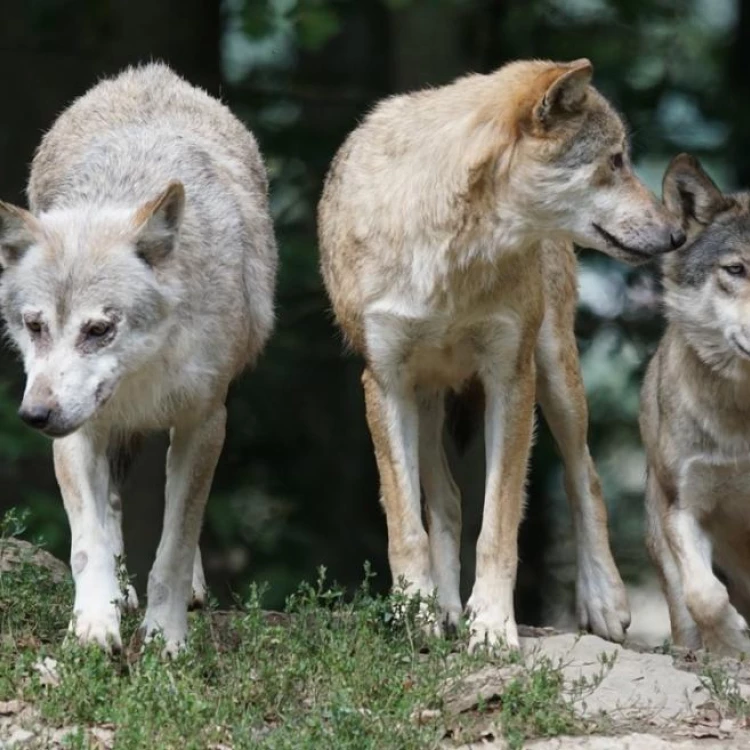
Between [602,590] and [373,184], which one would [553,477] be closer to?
[602,590]

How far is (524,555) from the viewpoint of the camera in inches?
591

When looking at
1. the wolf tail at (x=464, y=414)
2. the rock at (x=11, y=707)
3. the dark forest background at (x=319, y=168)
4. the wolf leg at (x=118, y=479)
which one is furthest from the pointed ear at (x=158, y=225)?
the dark forest background at (x=319, y=168)

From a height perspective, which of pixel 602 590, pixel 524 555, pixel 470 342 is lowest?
pixel 524 555

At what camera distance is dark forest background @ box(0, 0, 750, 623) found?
13508mm

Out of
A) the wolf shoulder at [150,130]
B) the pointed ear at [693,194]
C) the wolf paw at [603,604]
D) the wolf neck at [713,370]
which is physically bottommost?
the wolf paw at [603,604]

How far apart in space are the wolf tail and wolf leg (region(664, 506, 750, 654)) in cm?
113

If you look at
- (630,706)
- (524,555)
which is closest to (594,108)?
(630,706)

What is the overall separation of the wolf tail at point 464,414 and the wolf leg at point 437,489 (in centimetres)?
17

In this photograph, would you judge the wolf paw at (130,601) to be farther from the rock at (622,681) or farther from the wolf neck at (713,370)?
the wolf neck at (713,370)

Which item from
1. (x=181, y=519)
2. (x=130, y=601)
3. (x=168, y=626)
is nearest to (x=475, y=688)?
(x=168, y=626)

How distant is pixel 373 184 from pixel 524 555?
671cm

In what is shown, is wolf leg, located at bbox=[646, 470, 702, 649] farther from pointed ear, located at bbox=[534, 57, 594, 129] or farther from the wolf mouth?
pointed ear, located at bbox=[534, 57, 594, 129]

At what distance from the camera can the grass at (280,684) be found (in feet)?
21.9

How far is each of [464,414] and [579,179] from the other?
1.81 meters
